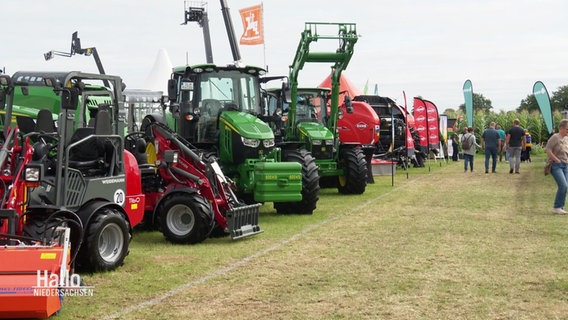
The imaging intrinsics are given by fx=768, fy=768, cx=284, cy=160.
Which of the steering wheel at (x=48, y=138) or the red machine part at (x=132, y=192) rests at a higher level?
the steering wheel at (x=48, y=138)

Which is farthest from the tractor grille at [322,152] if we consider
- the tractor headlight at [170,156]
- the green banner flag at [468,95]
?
the green banner flag at [468,95]

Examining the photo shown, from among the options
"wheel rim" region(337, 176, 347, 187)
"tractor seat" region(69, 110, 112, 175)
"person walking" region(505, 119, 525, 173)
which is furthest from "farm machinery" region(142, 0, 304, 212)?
"person walking" region(505, 119, 525, 173)

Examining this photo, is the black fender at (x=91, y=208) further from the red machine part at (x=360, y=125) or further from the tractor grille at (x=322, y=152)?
the red machine part at (x=360, y=125)

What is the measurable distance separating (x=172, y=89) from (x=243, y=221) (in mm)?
2836

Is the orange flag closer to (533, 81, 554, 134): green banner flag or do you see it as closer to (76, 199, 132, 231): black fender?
(533, 81, 554, 134): green banner flag

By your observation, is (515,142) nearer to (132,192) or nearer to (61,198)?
(132,192)

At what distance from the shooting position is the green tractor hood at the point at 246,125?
42.5ft

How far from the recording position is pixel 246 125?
13039 millimetres

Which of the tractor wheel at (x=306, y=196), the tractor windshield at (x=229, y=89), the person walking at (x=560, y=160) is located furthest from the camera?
the tractor wheel at (x=306, y=196)

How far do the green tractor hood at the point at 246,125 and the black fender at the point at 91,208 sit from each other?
4.66m

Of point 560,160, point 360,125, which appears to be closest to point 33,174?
point 560,160

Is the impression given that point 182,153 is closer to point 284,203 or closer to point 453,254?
point 284,203

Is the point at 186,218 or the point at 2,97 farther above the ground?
the point at 2,97

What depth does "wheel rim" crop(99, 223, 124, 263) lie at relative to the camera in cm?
832
